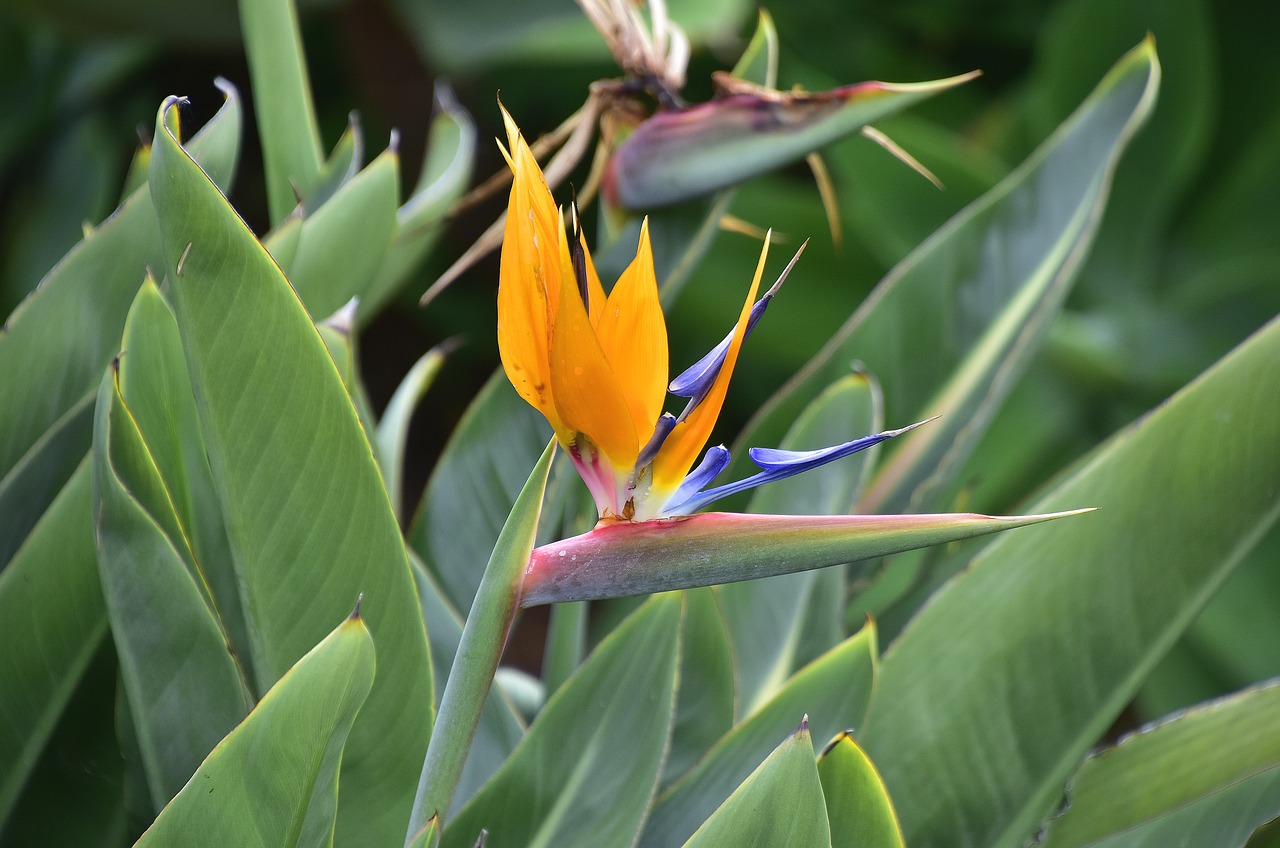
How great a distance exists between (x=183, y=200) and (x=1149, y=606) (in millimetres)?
442

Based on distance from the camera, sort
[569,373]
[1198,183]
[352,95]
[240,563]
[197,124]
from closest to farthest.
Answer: [569,373] → [240,563] → [1198,183] → [352,95] → [197,124]

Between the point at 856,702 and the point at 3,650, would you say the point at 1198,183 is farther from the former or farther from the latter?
the point at 3,650

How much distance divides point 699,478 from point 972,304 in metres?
0.43

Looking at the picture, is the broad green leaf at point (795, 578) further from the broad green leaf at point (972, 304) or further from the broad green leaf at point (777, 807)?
the broad green leaf at point (777, 807)

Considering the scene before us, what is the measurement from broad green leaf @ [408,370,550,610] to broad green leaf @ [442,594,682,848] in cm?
17

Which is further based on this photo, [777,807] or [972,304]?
[972,304]

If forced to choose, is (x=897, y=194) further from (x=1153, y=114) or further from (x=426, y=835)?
(x=426, y=835)

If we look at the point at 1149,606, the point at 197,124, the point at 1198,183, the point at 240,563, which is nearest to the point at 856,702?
the point at 1149,606

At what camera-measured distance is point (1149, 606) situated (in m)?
0.51

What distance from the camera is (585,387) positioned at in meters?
0.29

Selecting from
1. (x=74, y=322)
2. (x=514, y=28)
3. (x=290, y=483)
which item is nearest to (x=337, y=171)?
(x=74, y=322)

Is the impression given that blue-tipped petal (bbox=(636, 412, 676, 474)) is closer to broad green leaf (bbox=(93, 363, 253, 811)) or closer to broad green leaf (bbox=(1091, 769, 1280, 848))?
broad green leaf (bbox=(93, 363, 253, 811))

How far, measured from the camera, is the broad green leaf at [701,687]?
20.5 inches

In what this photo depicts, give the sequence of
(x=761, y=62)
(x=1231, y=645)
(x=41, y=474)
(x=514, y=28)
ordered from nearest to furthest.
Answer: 1. (x=41, y=474)
2. (x=761, y=62)
3. (x=1231, y=645)
4. (x=514, y=28)
